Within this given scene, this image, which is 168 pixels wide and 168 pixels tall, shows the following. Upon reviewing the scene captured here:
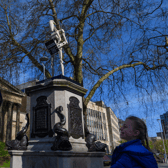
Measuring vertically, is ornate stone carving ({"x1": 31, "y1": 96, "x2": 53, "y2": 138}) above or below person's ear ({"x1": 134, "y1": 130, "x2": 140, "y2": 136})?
Answer: above

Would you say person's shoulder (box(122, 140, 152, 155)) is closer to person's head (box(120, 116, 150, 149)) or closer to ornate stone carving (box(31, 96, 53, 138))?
person's head (box(120, 116, 150, 149))

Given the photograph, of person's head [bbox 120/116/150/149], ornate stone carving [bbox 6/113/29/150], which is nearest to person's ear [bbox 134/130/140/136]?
person's head [bbox 120/116/150/149]

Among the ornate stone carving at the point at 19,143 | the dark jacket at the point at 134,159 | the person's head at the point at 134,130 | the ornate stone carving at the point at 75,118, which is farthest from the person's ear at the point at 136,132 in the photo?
the ornate stone carving at the point at 19,143

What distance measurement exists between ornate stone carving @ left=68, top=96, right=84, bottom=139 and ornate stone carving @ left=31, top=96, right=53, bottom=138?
70cm

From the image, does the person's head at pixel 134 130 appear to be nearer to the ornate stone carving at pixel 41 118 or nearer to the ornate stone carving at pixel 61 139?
the ornate stone carving at pixel 61 139

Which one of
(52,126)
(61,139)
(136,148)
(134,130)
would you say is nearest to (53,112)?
(52,126)

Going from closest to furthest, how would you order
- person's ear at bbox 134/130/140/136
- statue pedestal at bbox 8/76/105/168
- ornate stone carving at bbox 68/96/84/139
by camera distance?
person's ear at bbox 134/130/140/136 < statue pedestal at bbox 8/76/105/168 < ornate stone carving at bbox 68/96/84/139

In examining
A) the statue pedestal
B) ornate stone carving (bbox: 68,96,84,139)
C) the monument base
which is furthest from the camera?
ornate stone carving (bbox: 68,96,84,139)

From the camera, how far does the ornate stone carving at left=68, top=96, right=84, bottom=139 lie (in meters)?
6.17

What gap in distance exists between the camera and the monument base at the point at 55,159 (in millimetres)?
5000

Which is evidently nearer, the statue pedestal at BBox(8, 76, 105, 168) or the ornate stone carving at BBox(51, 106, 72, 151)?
the ornate stone carving at BBox(51, 106, 72, 151)

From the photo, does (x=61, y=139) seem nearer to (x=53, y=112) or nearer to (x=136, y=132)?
(x=53, y=112)

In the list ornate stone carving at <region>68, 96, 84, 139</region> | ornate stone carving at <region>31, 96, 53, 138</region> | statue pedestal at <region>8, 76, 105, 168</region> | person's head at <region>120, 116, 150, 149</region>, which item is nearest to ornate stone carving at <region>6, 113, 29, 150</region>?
statue pedestal at <region>8, 76, 105, 168</region>

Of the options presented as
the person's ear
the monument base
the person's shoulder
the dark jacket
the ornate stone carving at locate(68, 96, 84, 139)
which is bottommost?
the monument base
